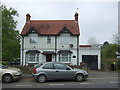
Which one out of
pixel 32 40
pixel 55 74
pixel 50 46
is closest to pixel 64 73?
pixel 55 74

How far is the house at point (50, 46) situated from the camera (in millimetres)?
22672

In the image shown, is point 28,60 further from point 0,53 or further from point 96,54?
point 96,54

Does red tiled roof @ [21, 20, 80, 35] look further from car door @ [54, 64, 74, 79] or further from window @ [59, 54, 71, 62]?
car door @ [54, 64, 74, 79]

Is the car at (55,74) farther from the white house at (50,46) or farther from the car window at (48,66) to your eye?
the white house at (50,46)

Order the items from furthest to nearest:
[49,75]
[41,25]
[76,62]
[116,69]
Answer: [41,25] → [76,62] → [116,69] → [49,75]

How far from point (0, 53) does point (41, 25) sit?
8274mm

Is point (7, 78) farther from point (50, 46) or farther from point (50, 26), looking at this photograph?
point (50, 26)

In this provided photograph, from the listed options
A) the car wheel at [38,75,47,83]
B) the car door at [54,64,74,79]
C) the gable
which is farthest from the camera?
the gable

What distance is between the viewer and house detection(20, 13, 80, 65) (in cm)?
2267

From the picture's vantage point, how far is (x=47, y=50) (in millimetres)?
23031

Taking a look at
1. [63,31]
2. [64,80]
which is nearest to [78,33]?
[63,31]

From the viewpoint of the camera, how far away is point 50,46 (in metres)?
23.1

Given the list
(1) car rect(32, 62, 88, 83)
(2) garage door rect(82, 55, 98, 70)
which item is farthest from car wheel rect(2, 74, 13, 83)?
(2) garage door rect(82, 55, 98, 70)

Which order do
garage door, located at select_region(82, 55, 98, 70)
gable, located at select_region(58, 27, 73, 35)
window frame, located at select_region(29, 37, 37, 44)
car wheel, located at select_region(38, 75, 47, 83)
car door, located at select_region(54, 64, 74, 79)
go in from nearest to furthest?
car wheel, located at select_region(38, 75, 47, 83), car door, located at select_region(54, 64, 74, 79), gable, located at select_region(58, 27, 73, 35), garage door, located at select_region(82, 55, 98, 70), window frame, located at select_region(29, 37, 37, 44)
